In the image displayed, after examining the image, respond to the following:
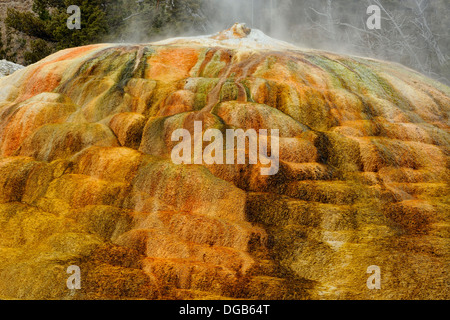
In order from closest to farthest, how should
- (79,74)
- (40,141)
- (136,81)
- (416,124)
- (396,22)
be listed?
(40,141), (416,124), (136,81), (79,74), (396,22)

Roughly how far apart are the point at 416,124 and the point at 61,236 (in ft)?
23.1

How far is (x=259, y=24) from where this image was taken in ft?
93.3

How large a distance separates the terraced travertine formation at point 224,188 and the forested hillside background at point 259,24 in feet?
38.0

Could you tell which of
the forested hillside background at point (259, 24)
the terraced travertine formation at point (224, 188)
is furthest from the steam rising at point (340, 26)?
the terraced travertine formation at point (224, 188)

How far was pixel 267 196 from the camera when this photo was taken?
639 centimetres

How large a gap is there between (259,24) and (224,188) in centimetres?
2413

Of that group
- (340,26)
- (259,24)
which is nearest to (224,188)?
(340,26)

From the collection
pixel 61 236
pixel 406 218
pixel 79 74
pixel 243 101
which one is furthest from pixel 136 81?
pixel 406 218

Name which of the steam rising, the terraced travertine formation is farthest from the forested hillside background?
the terraced travertine formation

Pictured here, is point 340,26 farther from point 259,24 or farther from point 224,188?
point 224,188

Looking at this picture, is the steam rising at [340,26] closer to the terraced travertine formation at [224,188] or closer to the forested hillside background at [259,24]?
the forested hillside background at [259,24]

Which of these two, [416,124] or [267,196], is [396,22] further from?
[267,196]

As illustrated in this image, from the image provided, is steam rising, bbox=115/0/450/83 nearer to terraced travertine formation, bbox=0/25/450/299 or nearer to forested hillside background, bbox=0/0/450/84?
forested hillside background, bbox=0/0/450/84

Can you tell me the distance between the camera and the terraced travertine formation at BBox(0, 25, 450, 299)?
5.06 meters
